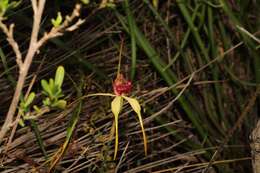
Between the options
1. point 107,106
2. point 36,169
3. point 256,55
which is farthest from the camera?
point 256,55

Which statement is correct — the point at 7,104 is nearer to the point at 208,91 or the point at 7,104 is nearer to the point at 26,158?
the point at 26,158

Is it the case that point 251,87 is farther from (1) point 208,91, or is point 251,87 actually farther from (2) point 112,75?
(2) point 112,75

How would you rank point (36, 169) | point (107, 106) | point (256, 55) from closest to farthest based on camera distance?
point (36, 169) → point (107, 106) → point (256, 55)

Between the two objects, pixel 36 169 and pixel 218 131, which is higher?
pixel 36 169

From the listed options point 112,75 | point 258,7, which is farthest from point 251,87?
point 112,75

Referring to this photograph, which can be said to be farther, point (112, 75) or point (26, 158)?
point (112, 75)

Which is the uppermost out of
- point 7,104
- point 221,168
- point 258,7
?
point 7,104
